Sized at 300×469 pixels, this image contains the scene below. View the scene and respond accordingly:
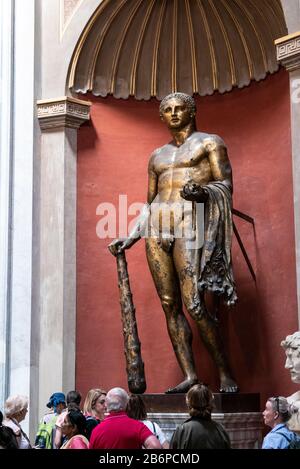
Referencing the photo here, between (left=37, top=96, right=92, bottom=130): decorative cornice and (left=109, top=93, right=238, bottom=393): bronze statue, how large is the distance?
1194 mm

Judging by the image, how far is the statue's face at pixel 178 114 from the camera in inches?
314

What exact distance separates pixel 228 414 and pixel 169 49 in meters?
4.11

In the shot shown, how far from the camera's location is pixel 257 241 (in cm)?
876

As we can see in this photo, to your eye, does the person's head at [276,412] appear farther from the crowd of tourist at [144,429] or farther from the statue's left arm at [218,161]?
the statue's left arm at [218,161]

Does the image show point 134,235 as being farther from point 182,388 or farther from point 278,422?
point 278,422

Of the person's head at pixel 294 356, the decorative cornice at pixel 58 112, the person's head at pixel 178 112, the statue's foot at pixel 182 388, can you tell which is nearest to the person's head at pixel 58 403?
the statue's foot at pixel 182 388

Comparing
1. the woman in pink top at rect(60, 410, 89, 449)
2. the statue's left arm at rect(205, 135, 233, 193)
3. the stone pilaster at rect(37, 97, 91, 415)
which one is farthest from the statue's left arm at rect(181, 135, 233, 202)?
the woman in pink top at rect(60, 410, 89, 449)

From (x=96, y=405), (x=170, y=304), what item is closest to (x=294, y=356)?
(x=96, y=405)

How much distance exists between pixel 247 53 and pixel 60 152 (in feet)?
6.94

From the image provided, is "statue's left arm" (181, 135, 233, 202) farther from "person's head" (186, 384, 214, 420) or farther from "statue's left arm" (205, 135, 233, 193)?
"person's head" (186, 384, 214, 420)

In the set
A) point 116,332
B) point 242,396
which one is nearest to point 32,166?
point 116,332

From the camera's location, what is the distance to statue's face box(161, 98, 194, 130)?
7973 millimetres

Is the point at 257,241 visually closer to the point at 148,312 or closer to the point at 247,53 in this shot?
the point at 148,312

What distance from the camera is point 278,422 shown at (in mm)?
4910
